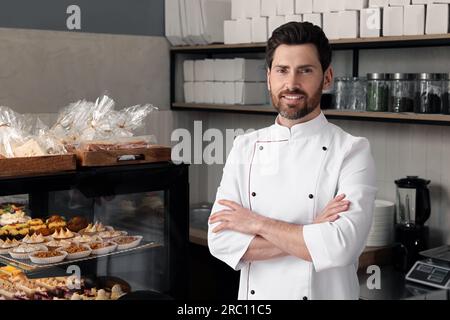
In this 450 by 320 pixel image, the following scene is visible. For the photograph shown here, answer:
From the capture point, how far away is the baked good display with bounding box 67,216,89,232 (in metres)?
2.07

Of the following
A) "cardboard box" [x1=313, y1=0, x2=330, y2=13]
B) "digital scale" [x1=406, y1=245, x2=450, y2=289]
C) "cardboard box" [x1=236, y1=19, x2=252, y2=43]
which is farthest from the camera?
"cardboard box" [x1=236, y1=19, x2=252, y2=43]

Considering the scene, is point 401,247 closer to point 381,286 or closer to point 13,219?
point 381,286

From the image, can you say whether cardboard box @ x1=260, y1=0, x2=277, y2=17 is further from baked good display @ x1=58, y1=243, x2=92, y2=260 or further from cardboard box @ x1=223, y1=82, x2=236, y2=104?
baked good display @ x1=58, y1=243, x2=92, y2=260

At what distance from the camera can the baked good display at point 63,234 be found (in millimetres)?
2041

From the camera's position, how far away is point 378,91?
110 inches

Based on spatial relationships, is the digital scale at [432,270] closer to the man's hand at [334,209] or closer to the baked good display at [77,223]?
the man's hand at [334,209]

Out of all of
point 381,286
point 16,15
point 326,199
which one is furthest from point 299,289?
point 16,15

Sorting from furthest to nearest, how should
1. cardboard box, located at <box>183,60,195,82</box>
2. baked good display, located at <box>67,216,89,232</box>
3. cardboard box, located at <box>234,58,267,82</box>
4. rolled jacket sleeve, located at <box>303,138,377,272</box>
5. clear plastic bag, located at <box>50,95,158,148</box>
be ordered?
1. cardboard box, located at <box>183,60,195,82</box>
2. cardboard box, located at <box>234,58,267,82</box>
3. clear plastic bag, located at <box>50,95,158,148</box>
4. baked good display, located at <box>67,216,89,232</box>
5. rolled jacket sleeve, located at <box>303,138,377,272</box>

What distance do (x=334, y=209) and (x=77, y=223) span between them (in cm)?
89

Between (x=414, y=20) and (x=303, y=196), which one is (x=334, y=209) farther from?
(x=414, y=20)

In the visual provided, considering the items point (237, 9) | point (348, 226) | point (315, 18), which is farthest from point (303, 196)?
point (237, 9)

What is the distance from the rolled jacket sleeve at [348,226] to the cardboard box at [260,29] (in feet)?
5.86

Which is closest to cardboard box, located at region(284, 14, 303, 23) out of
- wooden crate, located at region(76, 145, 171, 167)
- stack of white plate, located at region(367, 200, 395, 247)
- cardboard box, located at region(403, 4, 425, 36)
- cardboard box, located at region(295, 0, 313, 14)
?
cardboard box, located at region(295, 0, 313, 14)

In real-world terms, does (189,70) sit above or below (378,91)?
above
